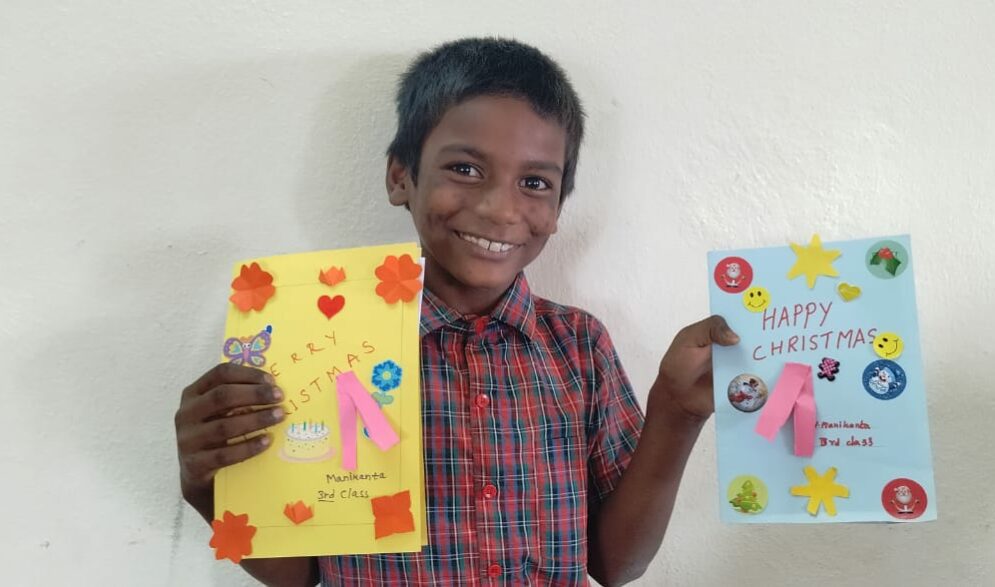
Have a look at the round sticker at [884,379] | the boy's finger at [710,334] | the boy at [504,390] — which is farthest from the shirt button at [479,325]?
the round sticker at [884,379]

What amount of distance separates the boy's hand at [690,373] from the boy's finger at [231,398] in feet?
1.23

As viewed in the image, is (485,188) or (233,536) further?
(485,188)

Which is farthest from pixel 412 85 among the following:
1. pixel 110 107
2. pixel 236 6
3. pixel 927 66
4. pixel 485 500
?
pixel 927 66

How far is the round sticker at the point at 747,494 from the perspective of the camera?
671 mm

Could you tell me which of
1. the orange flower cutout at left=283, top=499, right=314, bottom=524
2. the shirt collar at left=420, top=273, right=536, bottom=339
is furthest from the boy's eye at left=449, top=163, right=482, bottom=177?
the orange flower cutout at left=283, top=499, right=314, bottom=524

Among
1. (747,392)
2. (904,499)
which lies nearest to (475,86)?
(747,392)

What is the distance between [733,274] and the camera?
686mm

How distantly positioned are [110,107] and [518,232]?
1.72ft

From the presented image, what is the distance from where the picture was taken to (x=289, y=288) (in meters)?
0.71

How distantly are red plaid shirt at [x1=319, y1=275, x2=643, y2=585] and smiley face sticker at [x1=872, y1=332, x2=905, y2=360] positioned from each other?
288mm

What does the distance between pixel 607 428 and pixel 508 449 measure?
0.14 meters

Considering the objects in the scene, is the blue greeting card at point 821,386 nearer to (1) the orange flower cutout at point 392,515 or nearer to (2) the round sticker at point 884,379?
(2) the round sticker at point 884,379

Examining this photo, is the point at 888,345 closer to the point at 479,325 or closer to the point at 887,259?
the point at 887,259

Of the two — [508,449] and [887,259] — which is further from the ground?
[887,259]
